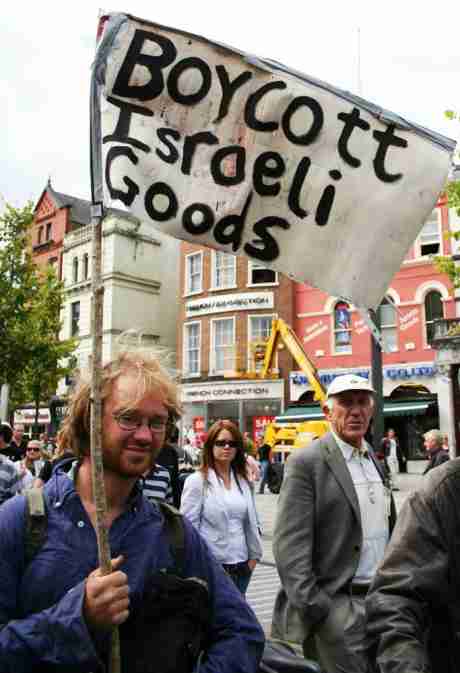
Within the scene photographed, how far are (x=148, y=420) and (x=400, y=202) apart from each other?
1.56m

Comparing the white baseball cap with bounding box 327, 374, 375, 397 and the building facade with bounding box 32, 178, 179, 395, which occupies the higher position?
the building facade with bounding box 32, 178, 179, 395

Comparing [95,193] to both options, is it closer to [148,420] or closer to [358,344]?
[148,420]

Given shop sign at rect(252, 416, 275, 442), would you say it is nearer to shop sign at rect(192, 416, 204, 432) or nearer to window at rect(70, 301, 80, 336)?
shop sign at rect(192, 416, 204, 432)

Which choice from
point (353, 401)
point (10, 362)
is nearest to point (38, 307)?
point (10, 362)

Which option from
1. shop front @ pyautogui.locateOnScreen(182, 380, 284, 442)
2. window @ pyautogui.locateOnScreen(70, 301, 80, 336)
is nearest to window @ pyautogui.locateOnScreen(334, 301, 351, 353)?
shop front @ pyautogui.locateOnScreen(182, 380, 284, 442)

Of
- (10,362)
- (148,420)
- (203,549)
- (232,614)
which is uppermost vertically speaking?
(10,362)

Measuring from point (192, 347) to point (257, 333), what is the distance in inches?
158

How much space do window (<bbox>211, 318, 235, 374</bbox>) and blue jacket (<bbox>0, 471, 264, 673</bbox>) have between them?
29594mm

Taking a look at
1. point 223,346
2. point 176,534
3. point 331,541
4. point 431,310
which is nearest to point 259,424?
point 223,346

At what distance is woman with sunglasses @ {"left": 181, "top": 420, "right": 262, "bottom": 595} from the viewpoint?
5.17 metres

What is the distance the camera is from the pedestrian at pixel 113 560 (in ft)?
5.63

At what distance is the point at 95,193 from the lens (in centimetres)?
216

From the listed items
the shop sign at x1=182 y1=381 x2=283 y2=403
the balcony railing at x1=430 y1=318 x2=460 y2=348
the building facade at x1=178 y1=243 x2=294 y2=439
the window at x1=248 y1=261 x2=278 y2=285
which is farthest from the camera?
the window at x1=248 y1=261 x2=278 y2=285

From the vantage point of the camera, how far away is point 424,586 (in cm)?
198
